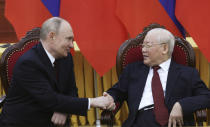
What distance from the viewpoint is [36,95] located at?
209cm

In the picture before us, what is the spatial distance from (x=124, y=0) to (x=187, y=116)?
4.00ft

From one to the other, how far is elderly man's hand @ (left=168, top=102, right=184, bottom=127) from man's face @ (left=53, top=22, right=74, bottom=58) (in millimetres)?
776

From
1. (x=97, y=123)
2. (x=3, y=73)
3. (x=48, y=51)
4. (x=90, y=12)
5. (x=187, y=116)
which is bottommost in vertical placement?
(x=97, y=123)

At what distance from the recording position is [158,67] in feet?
7.86

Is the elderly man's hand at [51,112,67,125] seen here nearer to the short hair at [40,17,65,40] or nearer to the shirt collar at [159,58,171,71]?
the short hair at [40,17,65,40]

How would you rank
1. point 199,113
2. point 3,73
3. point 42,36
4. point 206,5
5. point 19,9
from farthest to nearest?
point 19,9, point 206,5, point 3,73, point 199,113, point 42,36

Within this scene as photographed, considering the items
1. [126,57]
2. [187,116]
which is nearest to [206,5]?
[126,57]

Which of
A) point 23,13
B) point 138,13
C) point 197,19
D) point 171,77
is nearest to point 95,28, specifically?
point 138,13

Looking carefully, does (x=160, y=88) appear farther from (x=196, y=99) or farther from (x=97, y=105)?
(x=97, y=105)

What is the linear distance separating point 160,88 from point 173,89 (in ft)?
0.28

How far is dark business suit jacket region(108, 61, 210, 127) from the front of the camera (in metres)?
2.23

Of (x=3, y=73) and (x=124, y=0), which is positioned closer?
(x=3, y=73)

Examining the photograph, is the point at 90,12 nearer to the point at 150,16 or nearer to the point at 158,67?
the point at 150,16

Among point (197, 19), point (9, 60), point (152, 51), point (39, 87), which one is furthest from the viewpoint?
point (197, 19)
